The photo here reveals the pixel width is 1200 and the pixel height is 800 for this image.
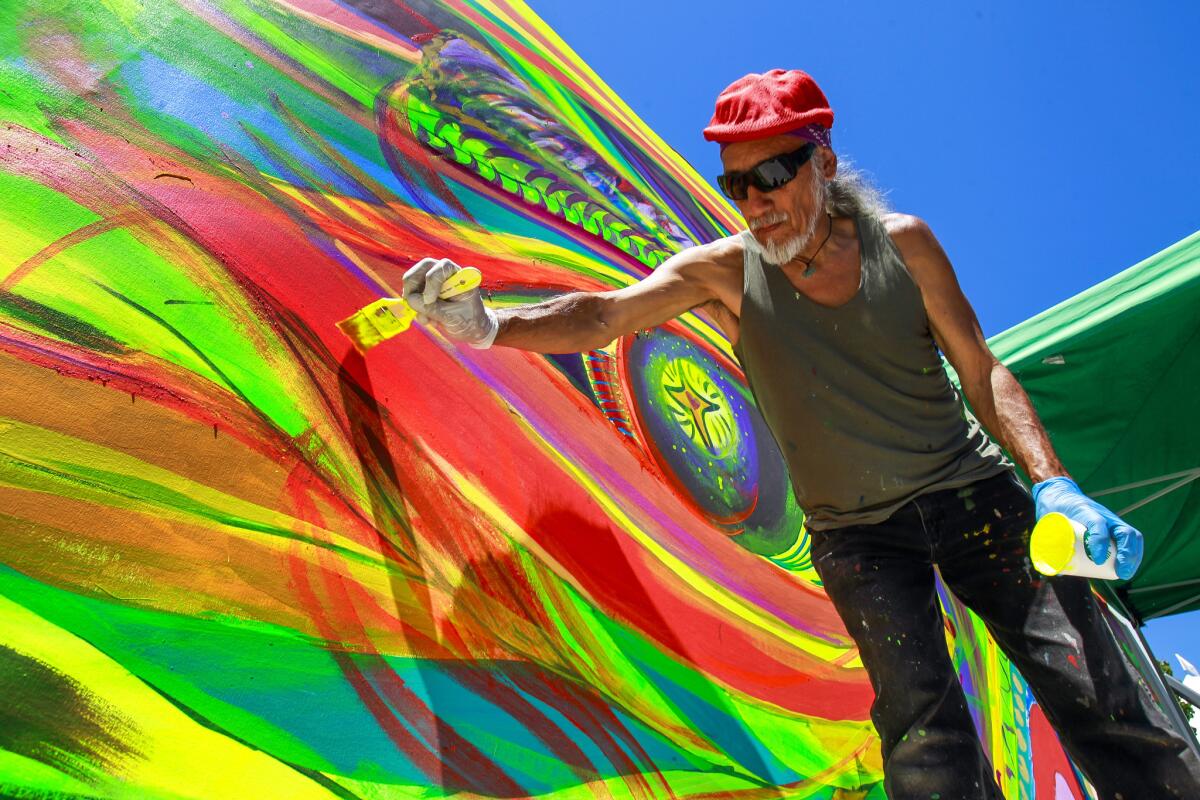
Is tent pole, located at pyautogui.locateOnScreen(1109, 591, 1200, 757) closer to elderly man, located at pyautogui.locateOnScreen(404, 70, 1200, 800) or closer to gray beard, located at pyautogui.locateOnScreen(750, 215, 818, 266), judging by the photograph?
elderly man, located at pyautogui.locateOnScreen(404, 70, 1200, 800)

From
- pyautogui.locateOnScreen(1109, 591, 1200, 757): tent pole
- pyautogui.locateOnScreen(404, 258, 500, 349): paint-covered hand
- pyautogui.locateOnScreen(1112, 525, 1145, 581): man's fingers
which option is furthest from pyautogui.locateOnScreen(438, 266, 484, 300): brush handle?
pyautogui.locateOnScreen(1109, 591, 1200, 757): tent pole

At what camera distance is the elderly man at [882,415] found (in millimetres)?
1612

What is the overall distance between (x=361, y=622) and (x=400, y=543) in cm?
20

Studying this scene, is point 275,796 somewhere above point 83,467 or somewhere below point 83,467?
below

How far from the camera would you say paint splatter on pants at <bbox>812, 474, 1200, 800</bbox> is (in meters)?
1.52

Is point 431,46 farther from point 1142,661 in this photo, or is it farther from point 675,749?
point 1142,661

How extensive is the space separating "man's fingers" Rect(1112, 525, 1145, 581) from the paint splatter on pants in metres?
0.22

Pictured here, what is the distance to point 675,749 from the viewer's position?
2.07m

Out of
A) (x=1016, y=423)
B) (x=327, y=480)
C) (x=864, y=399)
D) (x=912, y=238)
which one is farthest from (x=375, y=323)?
A: (x=1016, y=423)

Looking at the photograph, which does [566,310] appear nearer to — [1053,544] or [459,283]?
[459,283]

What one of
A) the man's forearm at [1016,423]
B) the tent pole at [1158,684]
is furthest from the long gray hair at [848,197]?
the tent pole at [1158,684]

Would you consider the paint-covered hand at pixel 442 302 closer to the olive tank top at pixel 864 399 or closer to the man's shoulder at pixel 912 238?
the olive tank top at pixel 864 399

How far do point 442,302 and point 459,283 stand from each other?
2.1 inches

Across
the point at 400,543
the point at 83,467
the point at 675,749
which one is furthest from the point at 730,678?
the point at 83,467
